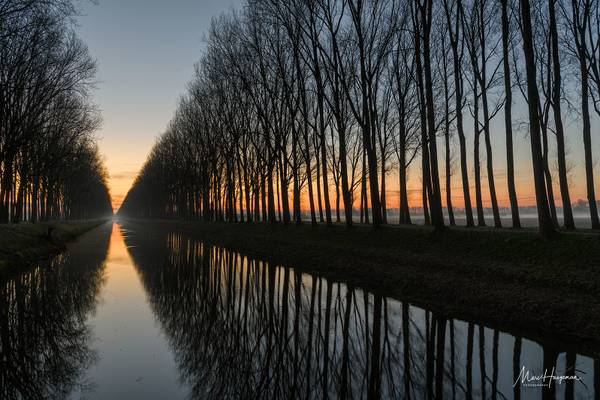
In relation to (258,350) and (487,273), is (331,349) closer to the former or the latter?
(258,350)

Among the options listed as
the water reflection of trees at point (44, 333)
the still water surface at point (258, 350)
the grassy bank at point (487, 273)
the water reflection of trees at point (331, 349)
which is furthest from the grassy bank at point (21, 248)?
the grassy bank at point (487, 273)

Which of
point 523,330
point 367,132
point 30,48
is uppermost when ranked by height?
point 30,48

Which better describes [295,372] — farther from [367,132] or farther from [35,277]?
[367,132]

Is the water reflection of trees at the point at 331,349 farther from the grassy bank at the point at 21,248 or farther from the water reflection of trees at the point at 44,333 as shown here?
the grassy bank at the point at 21,248

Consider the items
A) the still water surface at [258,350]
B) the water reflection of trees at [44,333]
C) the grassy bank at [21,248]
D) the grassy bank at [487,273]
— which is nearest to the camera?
the still water surface at [258,350]

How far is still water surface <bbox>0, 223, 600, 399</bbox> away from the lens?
20.4 ft

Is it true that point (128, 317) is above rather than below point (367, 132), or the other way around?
below

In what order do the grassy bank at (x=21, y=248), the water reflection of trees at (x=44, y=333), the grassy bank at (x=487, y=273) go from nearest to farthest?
1. the water reflection of trees at (x=44, y=333)
2. the grassy bank at (x=487, y=273)
3. the grassy bank at (x=21, y=248)

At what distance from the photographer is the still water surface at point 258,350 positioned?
6.23 metres

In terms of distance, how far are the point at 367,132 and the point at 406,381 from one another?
17.7m

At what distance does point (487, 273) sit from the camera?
41.6ft

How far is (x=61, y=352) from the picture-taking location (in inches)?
311

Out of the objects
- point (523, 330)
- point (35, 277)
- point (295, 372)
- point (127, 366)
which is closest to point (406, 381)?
point (295, 372)

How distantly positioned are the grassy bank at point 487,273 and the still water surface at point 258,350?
96 cm
